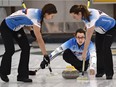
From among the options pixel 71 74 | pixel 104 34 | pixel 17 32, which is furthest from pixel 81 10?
pixel 71 74

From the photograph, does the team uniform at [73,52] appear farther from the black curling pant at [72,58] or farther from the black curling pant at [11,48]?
the black curling pant at [11,48]

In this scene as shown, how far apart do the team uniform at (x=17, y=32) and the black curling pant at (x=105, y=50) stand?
93 centimetres

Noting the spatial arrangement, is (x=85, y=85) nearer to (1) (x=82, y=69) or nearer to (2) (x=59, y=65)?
(1) (x=82, y=69)

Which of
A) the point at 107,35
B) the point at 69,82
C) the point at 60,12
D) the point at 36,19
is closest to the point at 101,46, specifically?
the point at 107,35

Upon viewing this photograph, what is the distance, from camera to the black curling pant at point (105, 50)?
4402mm

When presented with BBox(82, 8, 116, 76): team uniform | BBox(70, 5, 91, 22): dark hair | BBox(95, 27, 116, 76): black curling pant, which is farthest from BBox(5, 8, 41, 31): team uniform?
BBox(95, 27, 116, 76): black curling pant

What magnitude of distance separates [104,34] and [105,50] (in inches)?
8.2

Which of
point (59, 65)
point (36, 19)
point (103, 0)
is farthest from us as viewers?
point (103, 0)

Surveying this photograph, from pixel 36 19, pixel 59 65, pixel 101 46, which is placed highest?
pixel 36 19

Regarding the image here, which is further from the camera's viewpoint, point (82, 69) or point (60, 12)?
Answer: point (60, 12)

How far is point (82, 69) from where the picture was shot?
187 inches

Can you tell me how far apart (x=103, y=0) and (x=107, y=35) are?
6749 mm

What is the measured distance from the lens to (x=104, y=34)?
448 cm

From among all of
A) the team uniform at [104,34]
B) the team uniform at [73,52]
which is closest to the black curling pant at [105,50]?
the team uniform at [104,34]
